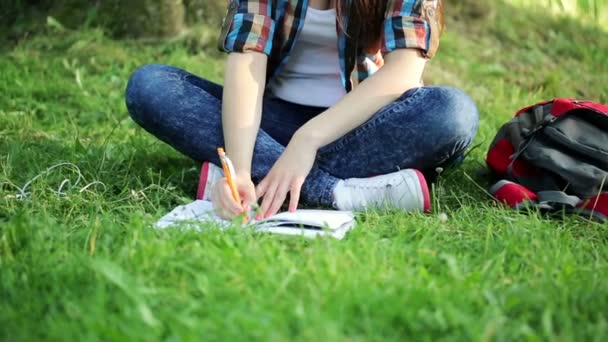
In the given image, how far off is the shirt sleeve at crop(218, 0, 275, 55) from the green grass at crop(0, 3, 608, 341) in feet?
1.42

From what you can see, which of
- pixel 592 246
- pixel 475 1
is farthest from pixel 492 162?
pixel 475 1

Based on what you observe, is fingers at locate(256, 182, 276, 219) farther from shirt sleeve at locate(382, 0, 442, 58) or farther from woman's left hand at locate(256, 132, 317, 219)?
shirt sleeve at locate(382, 0, 442, 58)

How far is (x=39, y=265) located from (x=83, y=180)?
0.69 meters

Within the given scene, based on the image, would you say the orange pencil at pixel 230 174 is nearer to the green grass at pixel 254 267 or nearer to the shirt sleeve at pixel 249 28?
the green grass at pixel 254 267

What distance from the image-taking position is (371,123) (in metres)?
2.05

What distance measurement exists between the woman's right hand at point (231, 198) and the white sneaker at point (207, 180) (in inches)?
5.4

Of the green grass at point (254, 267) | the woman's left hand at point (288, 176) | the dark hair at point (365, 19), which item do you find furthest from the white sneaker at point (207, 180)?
the dark hair at point (365, 19)

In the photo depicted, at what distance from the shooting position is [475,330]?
3.86ft

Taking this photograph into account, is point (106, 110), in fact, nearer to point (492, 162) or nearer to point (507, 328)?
point (492, 162)

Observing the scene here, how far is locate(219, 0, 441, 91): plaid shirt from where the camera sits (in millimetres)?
1960

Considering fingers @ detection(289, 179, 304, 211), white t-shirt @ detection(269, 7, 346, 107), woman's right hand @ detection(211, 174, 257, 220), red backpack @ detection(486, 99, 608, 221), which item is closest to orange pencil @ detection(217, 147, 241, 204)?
woman's right hand @ detection(211, 174, 257, 220)

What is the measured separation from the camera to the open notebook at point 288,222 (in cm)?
167

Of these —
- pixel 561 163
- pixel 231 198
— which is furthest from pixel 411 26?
pixel 231 198

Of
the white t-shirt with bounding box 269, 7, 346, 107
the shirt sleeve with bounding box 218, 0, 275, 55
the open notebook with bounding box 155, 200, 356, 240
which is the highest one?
the shirt sleeve with bounding box 218, 0, 275, 55
